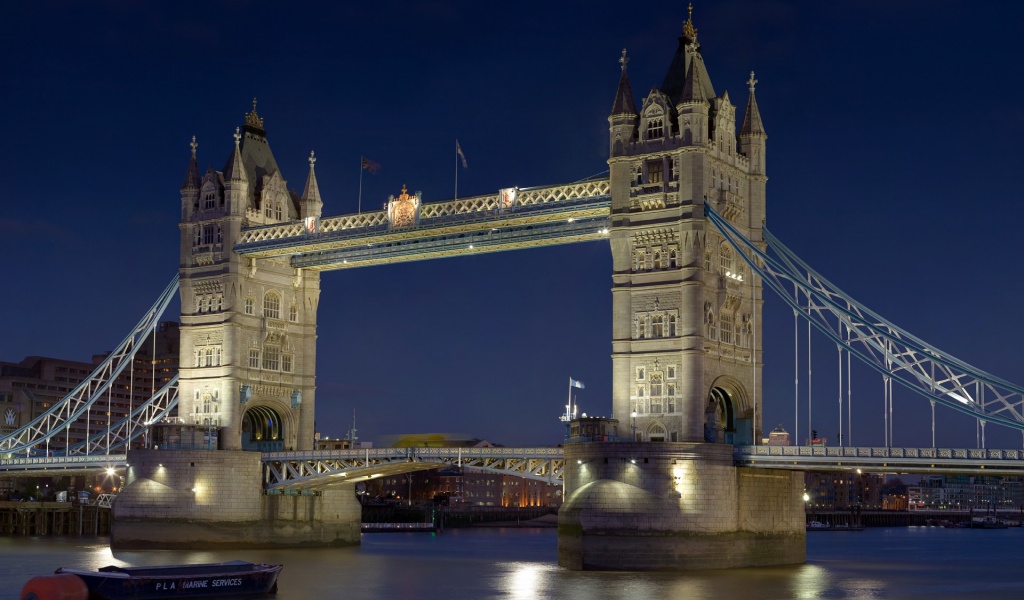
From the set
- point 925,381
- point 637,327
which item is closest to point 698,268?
point 637,327

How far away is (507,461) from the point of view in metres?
76.1

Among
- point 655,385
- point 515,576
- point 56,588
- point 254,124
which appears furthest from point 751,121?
point 56,588

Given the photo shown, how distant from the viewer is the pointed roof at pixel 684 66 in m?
71.4

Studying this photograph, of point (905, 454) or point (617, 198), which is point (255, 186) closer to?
point (617, 198)

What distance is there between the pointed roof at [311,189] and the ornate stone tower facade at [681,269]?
24.9m

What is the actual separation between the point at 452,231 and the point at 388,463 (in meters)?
13.8

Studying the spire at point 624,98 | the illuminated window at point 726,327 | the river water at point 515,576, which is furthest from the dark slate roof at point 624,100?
the river water at point 515,576

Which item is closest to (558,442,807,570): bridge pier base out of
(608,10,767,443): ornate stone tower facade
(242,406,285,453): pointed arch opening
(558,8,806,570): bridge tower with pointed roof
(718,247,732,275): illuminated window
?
(558,8,806,570): bridge tower with pointed roof

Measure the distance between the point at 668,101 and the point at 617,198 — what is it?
5.24 m

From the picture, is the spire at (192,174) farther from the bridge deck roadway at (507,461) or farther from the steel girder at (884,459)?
the steel girder at (884,459)

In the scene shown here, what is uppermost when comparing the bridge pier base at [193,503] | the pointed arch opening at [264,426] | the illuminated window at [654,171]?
the illuminated window at [654,171]

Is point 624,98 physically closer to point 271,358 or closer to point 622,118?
point 622,118

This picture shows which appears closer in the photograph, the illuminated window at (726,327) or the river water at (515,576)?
the river water at (515,576)

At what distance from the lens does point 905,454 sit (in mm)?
62438
